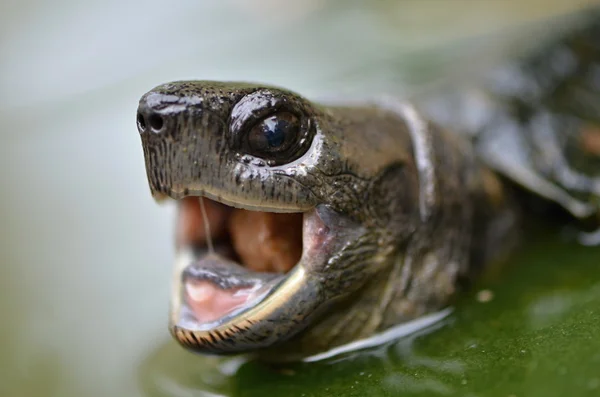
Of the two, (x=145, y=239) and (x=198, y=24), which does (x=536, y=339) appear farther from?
(x=198, y=24)

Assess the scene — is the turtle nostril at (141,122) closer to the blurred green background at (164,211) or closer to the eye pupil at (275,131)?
the eye pupil at (275,131)

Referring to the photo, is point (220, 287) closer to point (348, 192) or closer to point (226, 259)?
point (226, 259)

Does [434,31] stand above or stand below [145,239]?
above

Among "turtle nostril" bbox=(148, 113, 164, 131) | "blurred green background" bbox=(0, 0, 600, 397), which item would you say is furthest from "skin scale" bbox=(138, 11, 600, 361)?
"blurred green background" bbox=(0, 0, 600, 397)

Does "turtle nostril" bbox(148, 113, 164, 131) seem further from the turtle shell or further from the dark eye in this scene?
the turtle shell

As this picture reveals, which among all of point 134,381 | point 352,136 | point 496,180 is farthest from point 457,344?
point 134,381

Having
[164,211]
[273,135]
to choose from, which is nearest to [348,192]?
[273,135]

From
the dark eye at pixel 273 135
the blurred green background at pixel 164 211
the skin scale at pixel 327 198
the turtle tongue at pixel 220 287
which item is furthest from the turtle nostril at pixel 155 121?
the blurred green background at pixel 164 211
